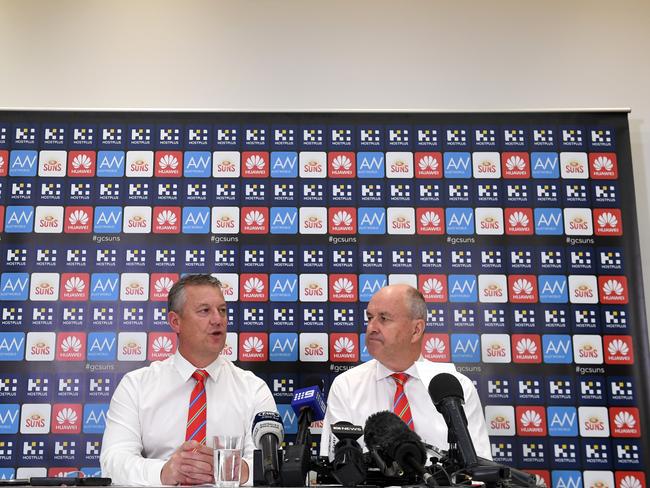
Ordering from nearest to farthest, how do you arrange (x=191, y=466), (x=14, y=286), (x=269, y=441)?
(x=269, y=441) < (x=191, y=466) < (x=14, y=286)

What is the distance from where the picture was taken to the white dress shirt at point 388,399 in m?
3.16

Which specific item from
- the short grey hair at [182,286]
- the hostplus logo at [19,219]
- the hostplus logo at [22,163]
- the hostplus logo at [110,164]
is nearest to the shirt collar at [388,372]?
the short grey hair at [182,286]

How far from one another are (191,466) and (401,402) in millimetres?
1167

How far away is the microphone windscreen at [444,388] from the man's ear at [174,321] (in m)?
1.74

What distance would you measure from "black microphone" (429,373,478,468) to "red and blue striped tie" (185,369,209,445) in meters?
1.56

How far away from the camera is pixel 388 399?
3271mm

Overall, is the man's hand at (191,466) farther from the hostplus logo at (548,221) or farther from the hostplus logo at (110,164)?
the hostplus logo at (548,221)

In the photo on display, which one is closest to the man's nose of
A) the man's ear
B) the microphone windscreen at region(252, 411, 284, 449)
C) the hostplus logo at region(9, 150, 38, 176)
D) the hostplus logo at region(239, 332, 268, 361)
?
the hostplus logo at region(239, 332, 268, 361)

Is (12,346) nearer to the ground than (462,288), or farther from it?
nearer to the ground

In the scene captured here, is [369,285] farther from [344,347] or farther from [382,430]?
[382,430]

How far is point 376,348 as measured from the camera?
10.9 ft

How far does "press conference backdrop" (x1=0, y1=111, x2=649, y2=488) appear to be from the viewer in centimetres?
351

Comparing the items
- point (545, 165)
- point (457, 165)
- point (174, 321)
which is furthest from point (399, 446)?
point (545, 165)

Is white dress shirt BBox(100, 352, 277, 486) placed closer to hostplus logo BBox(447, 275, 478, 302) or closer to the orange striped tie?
the orange striped tie
